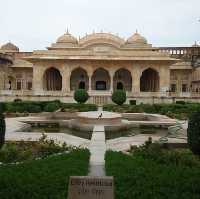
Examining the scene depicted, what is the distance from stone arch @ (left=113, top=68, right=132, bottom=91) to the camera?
Answer: 30.9 m

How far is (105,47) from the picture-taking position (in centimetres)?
2947

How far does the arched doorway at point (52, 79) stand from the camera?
3019cm

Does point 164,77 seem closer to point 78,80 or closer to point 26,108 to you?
point 78,80

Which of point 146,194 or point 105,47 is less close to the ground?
point 105,47

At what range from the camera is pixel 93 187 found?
2.98 meters

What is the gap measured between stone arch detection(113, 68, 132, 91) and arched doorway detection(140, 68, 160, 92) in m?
1.98

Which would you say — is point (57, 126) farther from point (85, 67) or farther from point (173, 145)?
point (85, 67)

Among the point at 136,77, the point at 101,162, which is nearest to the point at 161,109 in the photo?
the point at 136,77

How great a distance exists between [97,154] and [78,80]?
951 inches

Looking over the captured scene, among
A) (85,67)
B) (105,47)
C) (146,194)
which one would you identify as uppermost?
(105,47)

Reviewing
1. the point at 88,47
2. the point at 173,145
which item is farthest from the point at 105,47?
the point at 173,145

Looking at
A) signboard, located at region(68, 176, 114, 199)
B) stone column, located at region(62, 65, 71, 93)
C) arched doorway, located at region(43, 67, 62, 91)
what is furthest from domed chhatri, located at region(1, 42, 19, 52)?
signboard, located at region(68, 176, 114, 199)

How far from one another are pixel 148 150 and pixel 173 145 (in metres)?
1.59

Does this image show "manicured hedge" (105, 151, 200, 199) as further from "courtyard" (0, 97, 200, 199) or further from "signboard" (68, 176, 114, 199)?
"signboard" (68, 176, 114, 199)
